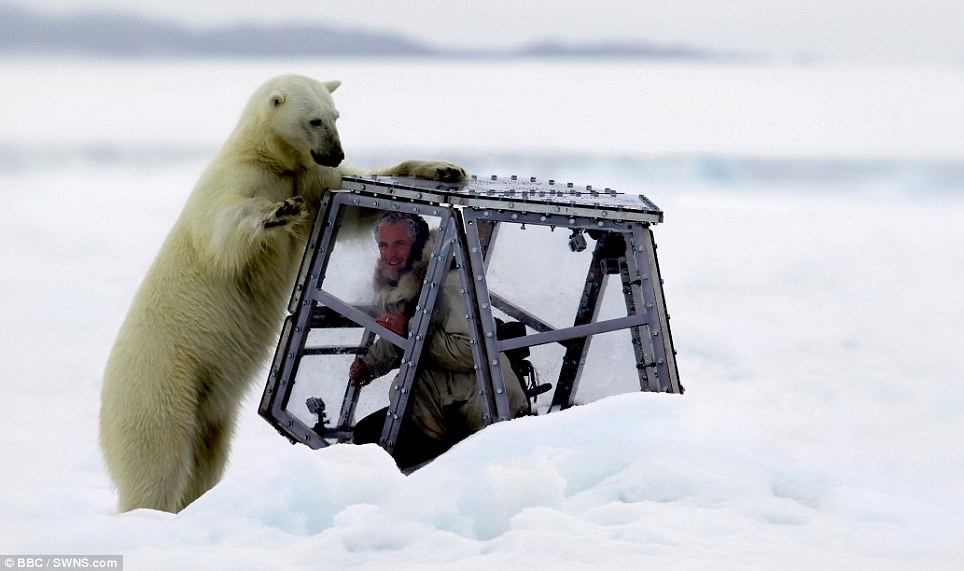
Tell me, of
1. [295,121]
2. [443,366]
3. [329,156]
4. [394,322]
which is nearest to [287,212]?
[329,156]

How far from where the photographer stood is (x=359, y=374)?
5117mm

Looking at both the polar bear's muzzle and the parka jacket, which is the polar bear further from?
the parka jacket

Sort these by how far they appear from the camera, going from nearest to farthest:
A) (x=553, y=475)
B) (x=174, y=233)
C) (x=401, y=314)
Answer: (x=553, y=475), (x=401, y=314), (x=174, y=233)

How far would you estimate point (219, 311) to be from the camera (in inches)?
207

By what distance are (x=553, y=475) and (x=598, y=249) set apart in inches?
42.2

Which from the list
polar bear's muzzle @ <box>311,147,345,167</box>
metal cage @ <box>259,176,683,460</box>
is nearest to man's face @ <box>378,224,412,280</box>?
metal cage @ <box>259,176,683,460</box>

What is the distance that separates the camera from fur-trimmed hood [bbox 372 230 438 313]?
494 centimetres

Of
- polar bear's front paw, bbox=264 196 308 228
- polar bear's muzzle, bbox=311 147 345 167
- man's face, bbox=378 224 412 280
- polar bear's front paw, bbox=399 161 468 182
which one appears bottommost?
man's face, bbox=378 224 412 280

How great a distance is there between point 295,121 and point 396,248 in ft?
2.45

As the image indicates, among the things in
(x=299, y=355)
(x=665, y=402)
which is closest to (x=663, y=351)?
(x=665, y=402)

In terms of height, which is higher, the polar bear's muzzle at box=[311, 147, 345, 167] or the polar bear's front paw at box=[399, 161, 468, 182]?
the polar bear's muzzle at box=[311, 147, 345, 167]

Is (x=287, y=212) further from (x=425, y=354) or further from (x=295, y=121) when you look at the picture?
(x=425, y=354)

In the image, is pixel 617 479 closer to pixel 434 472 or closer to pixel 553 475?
pixel 553 475

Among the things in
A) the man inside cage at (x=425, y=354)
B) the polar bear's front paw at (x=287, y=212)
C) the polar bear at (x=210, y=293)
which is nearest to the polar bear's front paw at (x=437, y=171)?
the polar bear at (x=210, y=293)
